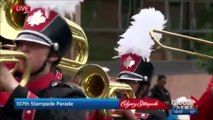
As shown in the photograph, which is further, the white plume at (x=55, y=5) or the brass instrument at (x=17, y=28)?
the brass instrument at (x=17, y=28)

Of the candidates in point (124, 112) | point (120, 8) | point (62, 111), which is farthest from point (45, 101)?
point (120, 8)

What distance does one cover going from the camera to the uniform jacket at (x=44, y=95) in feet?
9.99

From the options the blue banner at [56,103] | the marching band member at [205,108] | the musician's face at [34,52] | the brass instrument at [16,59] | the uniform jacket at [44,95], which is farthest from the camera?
the marching band member at [205,108]

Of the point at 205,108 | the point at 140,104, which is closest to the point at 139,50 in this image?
the point at 205,108

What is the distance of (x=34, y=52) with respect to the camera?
3.17 m

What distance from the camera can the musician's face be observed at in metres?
3.16

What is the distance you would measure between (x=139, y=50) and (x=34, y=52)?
2.17 metres

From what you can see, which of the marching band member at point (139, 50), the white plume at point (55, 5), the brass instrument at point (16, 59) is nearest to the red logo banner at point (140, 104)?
the brass instrument at point (16, 59)

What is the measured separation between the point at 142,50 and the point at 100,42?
844 centimetres

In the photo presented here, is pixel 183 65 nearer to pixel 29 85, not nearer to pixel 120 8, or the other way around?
pixel 120 8

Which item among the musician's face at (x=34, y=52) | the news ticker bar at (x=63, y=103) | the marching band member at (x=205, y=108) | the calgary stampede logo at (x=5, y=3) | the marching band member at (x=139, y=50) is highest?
the calgary stampede logo at (x=5, y=3)

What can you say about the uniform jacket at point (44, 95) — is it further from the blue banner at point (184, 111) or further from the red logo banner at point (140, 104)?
the blue banner at point (184, 111)

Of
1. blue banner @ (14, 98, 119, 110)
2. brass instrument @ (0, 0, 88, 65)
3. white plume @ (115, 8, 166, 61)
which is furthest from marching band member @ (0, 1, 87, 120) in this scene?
white plume @ (115, 8, 166, 61)

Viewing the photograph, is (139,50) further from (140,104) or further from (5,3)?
(140,104)
